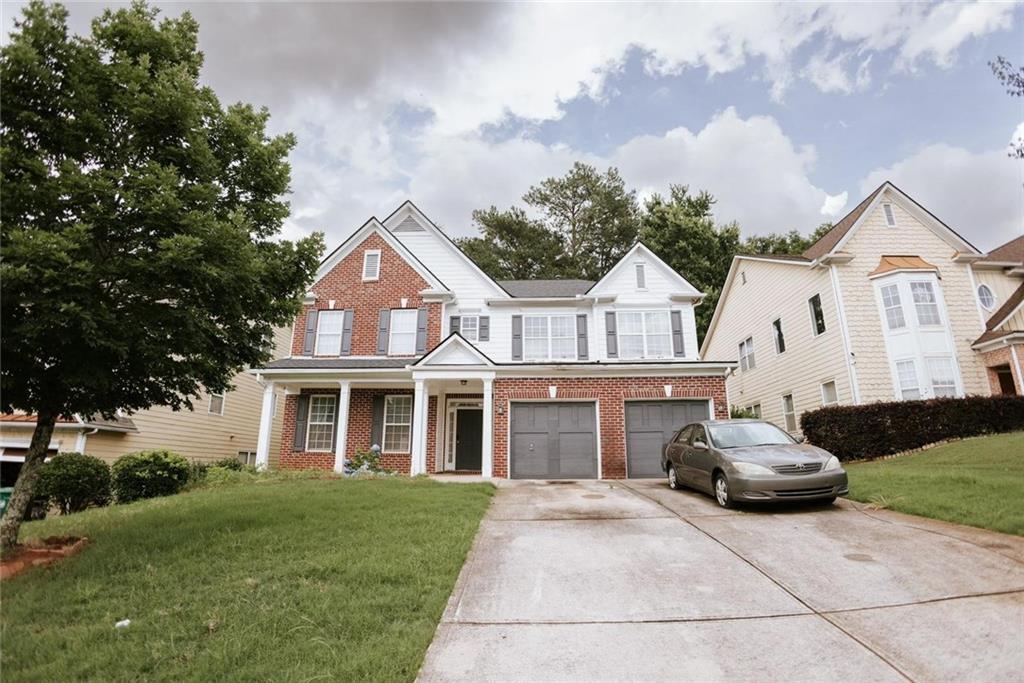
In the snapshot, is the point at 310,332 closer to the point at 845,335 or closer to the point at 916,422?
the point at 845,335

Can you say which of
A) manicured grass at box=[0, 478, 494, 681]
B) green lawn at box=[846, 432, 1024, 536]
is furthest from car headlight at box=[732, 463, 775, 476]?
manicured grass at box=[0, 478, 494, 681]

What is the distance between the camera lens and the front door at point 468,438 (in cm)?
1711

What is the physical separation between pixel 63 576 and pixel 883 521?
392 inches

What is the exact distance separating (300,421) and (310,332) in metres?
3.11

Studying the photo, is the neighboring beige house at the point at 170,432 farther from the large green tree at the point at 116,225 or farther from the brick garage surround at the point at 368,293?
the large green tree at the point at 116,225

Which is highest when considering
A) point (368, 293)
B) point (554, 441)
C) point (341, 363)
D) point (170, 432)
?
point (368, 293)

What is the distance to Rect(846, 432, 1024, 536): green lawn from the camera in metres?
6.92

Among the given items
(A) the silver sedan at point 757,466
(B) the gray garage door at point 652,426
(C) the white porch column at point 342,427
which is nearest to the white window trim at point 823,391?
(B) the gray garage door at point 652,426

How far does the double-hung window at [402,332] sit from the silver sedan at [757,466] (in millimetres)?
10445

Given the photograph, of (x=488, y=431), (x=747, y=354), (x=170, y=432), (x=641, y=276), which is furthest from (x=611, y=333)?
(x=170, y=432)

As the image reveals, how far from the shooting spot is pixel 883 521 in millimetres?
7113

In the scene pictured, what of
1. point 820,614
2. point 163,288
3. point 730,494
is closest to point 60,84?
point 163,288

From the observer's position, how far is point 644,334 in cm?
1730

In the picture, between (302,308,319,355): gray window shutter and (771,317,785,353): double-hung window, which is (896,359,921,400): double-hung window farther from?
(302,308,319,355): gray window shutter
